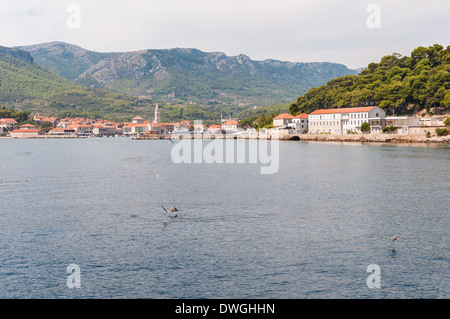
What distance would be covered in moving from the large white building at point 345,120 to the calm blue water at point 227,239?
7518 cm

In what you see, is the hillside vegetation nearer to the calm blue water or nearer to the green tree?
the green tree

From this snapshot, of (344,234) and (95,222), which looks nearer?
(344,234)

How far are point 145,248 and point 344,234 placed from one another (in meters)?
9.83

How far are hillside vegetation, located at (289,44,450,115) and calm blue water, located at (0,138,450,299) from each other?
80.8 metres

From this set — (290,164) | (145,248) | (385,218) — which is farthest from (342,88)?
(145,248)

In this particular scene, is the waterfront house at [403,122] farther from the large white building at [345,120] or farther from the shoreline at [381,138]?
the shoreline at [381,138]

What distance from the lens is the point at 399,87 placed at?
114m

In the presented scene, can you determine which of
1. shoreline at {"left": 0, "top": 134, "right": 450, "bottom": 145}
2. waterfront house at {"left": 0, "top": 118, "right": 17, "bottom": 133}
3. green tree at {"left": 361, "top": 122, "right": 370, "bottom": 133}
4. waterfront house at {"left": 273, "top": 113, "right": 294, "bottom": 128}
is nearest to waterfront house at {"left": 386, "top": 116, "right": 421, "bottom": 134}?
green tree at {"left": 361, "top": 122, "right": 370, "bottom": 133}

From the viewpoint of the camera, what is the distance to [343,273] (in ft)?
52.3

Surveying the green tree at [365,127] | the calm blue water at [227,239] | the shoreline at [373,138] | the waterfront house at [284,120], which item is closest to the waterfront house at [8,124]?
the waterfront house at [284,120]

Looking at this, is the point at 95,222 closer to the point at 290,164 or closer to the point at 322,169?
the point at 322,169

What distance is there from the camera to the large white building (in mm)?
109688

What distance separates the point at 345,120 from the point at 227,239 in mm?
104254

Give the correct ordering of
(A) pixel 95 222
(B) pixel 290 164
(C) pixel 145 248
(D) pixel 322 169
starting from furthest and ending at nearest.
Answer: (B) pixel 290 164
(D) pixel 322 169
(A) pixel 95 222
(C) pixel 145 248
